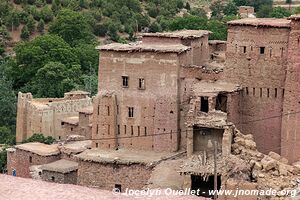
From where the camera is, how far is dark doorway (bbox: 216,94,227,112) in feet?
87.5

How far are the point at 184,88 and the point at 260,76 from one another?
277 centimetres

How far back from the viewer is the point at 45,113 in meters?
39.3

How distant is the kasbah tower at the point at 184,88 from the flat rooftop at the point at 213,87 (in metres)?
0.20

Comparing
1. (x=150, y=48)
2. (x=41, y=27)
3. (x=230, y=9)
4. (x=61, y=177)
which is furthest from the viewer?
(x=230, y=9)

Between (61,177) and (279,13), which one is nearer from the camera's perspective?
(61,177)

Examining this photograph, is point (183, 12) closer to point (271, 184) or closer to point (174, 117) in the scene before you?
point (174, 117)

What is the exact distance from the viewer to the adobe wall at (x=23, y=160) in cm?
3108

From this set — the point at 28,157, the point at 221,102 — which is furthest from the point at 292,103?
the point at 28,157

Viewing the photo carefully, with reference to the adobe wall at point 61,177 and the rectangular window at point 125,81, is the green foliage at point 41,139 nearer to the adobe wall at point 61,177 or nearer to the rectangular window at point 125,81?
the adobe wall at point 61,177

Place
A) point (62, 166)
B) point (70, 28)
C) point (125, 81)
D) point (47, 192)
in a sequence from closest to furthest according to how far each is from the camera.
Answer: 1. point (47, 192)
2. point (125, 81)
3. point (62, 166)
4. point (70, 28)

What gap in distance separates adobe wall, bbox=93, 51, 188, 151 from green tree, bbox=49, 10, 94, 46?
1339 inches

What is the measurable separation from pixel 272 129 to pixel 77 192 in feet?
35.5

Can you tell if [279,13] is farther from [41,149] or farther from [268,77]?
[268,77]

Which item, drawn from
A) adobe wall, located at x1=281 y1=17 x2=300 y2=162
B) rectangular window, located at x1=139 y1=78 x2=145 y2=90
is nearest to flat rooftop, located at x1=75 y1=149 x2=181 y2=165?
rectangular window, located at x1=139 y1=78 x2=145 y2=90
